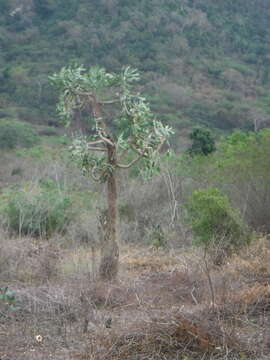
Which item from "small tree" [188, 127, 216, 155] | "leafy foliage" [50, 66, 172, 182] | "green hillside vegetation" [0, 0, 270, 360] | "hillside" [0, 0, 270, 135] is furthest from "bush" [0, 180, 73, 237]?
"hillside" [0, 0, 270, 135]

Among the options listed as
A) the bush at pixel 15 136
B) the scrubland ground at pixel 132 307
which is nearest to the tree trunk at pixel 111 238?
the scrubland ground at pixel 132 307

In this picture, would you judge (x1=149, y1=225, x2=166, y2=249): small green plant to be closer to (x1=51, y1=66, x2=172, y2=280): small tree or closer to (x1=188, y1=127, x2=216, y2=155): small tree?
(x1=51, y1=66, x2=172, y2=280): small tree

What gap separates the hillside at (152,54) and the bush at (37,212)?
17.9 meters

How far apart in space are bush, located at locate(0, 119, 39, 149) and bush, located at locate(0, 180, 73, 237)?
45.5ft

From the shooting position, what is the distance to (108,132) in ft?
29.1

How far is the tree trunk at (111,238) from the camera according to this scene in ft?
28.7

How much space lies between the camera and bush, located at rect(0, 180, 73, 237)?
532 inches

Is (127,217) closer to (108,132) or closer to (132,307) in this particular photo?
(108,132)

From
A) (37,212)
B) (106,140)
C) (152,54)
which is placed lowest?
(37,212)

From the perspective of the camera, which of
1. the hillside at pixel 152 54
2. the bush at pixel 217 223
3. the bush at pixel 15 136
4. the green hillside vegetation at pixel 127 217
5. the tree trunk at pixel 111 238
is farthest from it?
the hillside at pixel 152 54

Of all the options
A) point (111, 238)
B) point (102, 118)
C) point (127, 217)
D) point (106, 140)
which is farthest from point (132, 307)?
point (127, 217)

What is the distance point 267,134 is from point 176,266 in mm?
5679

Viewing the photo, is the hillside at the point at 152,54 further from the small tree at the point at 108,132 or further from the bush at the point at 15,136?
the small tree at the point at 108,132

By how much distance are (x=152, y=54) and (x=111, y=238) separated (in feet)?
99.2
